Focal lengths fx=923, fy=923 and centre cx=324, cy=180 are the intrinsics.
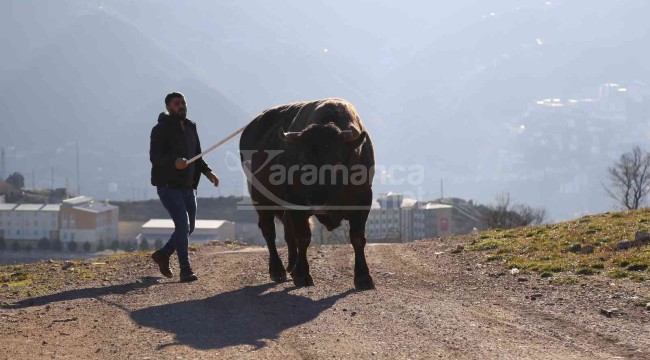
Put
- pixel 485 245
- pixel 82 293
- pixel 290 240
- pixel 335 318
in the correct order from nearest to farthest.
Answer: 1. pixel 335 318
2. pixel 82 293
3. pixel 290 240
4. pixel 485 245

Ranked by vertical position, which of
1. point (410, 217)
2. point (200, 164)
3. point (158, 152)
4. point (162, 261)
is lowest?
point (162, 261)

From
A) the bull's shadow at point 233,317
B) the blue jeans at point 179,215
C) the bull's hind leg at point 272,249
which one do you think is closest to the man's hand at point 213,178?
the blue jeans at point 179,215

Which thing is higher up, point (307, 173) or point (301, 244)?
point (307, 173)

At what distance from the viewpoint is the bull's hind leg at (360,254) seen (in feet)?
40.9

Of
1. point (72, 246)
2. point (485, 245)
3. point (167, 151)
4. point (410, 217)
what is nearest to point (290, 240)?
point (167, 151)

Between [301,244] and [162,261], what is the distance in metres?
2.48

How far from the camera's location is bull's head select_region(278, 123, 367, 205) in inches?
450

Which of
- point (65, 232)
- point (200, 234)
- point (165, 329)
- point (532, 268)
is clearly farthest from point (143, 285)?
point (65, 232)

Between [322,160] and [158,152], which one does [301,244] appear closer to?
[322,160]

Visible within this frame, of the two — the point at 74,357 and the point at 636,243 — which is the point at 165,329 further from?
the point at 636,243

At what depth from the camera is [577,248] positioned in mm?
15547

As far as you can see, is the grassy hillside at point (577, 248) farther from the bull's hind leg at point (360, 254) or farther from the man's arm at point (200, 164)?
the man's arm at point (200, 164)

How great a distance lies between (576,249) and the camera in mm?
15523

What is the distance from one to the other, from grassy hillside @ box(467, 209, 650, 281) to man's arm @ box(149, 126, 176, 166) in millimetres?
5530
